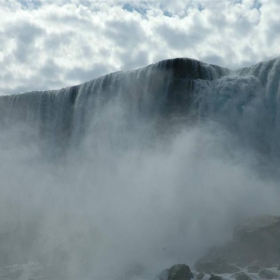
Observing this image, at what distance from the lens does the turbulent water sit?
18.5 m

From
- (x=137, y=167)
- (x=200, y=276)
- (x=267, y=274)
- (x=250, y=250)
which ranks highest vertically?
(x=137, y=167)

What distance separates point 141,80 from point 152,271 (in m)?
10.7

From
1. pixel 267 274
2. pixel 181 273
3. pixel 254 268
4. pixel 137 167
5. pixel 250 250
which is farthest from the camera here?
pixel 137 167

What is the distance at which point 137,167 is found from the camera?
23344mm

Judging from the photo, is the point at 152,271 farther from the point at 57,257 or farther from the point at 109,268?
the point at 57,257

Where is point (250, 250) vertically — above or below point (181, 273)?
above

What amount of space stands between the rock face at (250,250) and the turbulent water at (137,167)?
3.15ft

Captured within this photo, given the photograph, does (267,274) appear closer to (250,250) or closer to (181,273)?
(250,250)

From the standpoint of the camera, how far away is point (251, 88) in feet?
75.6

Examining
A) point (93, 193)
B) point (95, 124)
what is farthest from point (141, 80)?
point (93, 193)

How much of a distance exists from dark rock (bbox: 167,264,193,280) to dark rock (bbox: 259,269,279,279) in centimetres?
196

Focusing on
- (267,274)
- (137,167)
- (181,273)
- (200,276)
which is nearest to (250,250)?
(267,274)

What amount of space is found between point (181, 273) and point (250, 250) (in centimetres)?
229

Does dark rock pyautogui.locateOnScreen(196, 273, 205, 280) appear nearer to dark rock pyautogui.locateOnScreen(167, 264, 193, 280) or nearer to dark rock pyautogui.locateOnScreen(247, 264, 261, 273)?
dark rock pyautogui.locateOnScreen(167, 264, 193, 280)
